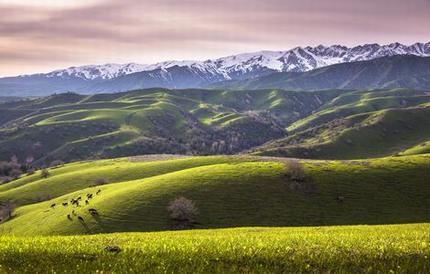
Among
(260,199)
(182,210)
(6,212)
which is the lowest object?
(6,212)

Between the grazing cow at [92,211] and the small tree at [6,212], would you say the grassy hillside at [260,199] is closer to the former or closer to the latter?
the grazing cow at [92,211]

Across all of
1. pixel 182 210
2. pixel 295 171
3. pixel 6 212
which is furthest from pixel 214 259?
pixel 6 212

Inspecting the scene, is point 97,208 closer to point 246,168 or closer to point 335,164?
point 246,168

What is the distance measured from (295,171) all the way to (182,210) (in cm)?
4352

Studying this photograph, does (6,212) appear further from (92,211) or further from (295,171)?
(295,171)

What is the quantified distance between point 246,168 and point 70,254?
424 ft

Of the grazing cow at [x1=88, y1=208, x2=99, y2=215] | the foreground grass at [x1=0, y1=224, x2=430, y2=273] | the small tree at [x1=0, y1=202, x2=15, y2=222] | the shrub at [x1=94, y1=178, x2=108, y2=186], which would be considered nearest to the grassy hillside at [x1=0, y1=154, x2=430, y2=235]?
the grazing cow at [x1=88, y1=208, x2=99, y2=215]

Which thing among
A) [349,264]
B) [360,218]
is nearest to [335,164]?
[360,218]

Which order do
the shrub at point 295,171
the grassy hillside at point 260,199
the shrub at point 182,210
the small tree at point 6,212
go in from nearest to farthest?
the shrub at point 182,210
the grassy hillside at point 260,199
the shrub at point 295,171
the small tree at point 6,212

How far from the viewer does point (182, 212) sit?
366 ft

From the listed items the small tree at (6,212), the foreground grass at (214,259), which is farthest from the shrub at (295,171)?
the foreground grass at (214,259)

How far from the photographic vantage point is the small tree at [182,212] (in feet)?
360

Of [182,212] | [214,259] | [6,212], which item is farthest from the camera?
[6,212]

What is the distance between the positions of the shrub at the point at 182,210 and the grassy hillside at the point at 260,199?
191cm
